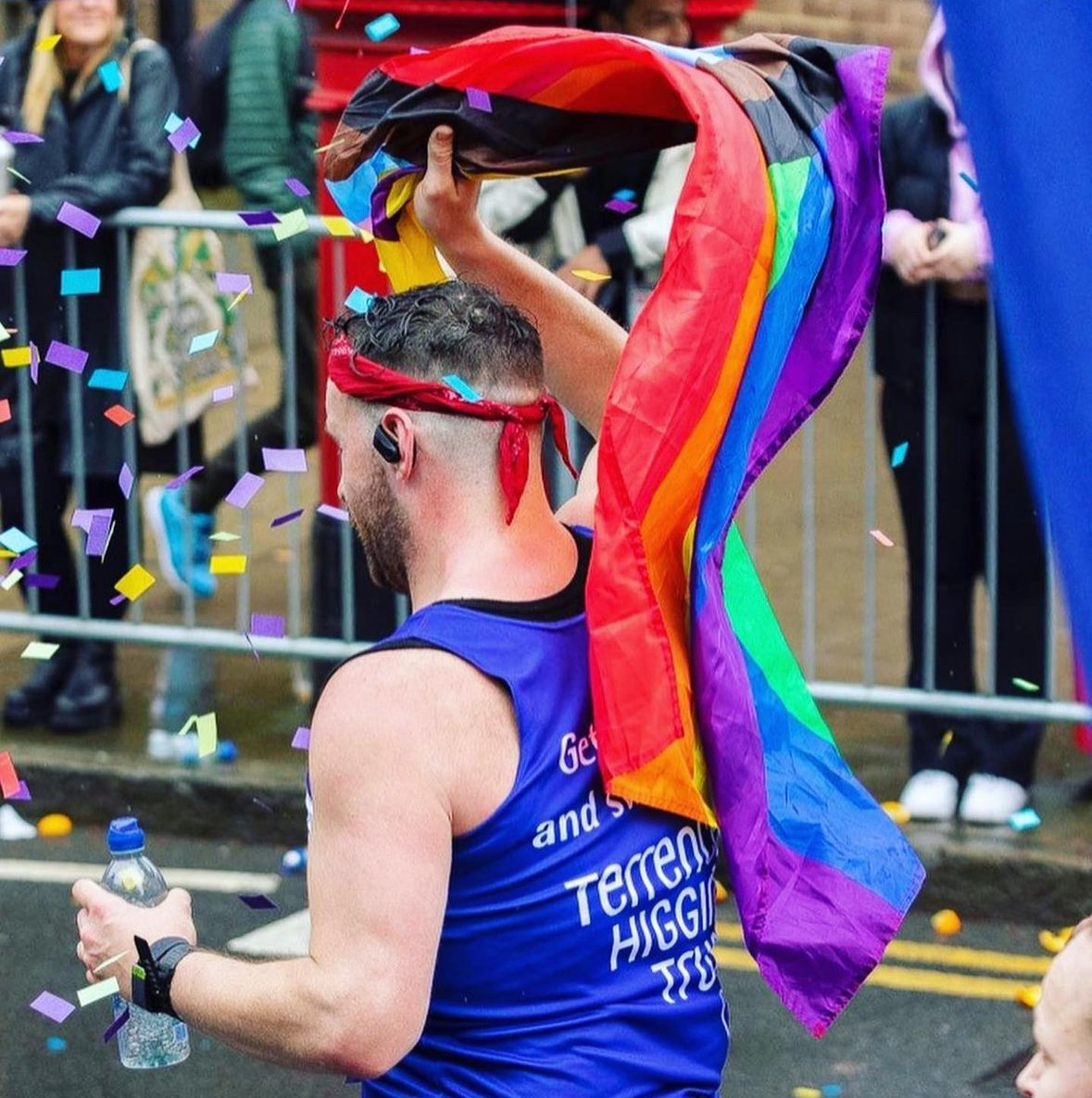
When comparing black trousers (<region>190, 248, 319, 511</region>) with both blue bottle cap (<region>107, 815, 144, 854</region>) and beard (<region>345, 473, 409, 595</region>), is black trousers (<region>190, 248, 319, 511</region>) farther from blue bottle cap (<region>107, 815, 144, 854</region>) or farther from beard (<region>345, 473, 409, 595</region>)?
beard (<region>345, 473, 409, 595</region>)

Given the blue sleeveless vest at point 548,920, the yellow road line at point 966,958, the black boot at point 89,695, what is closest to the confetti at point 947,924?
the yellow road line at point 966,958

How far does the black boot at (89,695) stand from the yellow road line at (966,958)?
7.34ft

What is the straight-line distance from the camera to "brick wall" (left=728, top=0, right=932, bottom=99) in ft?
43.1

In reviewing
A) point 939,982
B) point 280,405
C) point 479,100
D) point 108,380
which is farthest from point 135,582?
point 479,100

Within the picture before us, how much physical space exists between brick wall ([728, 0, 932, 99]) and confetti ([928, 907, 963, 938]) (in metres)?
7.87

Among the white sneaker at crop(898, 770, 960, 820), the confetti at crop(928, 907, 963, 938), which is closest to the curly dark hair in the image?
the confetti at crop(928, 907, 963, 938)

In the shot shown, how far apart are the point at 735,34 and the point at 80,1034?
862 cm

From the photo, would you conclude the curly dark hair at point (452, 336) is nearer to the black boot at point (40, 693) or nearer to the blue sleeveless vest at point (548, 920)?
the blue sleeveless vest at point (548, 920)

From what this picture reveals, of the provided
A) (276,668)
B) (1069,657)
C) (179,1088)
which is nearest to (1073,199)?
(179,1088)

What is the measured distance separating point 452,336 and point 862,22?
10.8m

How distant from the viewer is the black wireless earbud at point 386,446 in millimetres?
2980

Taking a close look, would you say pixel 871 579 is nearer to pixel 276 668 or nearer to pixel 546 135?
pixel 276 668

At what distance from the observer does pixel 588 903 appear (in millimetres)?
2938

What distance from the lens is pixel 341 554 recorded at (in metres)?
7.02
